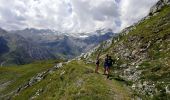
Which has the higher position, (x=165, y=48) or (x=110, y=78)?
(x=165, y=48)

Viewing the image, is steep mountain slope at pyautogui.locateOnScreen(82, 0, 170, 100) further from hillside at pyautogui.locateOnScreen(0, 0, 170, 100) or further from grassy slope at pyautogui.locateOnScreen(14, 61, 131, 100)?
grassy slope at pyautogui.locateOnScreen(14, 61, 131, 100)

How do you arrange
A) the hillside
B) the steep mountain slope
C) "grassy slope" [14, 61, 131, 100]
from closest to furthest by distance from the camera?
1. "grassy slope" [14, 61, 131, 100]
2. the hillside
3. the steep mountain slope

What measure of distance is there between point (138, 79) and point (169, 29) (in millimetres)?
23392

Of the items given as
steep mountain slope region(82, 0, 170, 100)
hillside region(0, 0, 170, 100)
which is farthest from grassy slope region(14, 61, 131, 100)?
steep mountain slope region(82, 0, 170, 100)

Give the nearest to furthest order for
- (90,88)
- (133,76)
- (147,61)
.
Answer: (90,88)
(133,76)
(147,61)

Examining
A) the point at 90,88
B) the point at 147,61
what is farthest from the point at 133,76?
the point at 90,88

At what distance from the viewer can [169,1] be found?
343ft

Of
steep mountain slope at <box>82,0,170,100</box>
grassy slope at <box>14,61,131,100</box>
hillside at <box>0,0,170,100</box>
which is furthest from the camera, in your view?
steep mountain slope at <box>82,0,170,100</box>

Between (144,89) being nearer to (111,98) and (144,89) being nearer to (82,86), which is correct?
(111,98)

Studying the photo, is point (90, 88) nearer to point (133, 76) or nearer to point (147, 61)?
point (133, 76)

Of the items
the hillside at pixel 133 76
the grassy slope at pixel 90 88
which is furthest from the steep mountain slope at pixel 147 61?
the grassy slope at pixel 90 88

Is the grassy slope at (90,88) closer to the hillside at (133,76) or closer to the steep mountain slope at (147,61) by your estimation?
the hillside at (133,76)

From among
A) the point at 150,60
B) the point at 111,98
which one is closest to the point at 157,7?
the point at 150,60

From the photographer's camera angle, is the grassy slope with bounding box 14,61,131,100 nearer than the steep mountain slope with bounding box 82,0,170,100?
Yes
